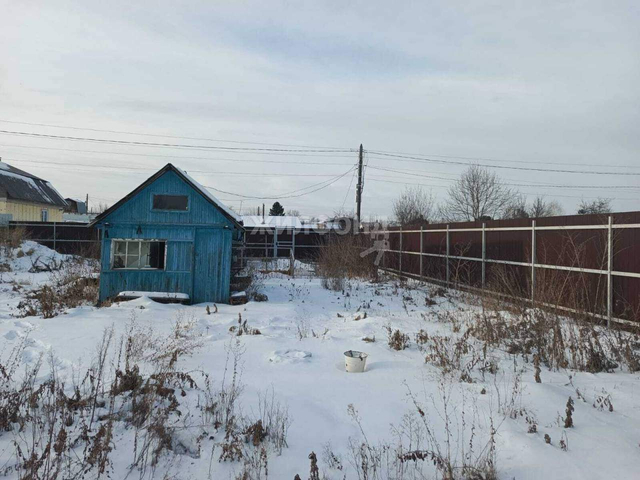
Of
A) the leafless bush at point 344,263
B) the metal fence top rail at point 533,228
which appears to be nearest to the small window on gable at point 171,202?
the leafless bush at point 344,263

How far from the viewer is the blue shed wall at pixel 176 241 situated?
37.0 ft

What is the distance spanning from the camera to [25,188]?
31.3m

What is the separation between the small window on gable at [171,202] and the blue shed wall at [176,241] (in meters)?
0.11

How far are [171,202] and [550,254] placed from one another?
9715 mm

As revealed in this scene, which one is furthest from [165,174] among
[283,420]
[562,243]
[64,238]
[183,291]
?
[64,238]

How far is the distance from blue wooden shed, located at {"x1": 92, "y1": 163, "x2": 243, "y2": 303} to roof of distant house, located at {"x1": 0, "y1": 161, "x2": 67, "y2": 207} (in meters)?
23.4

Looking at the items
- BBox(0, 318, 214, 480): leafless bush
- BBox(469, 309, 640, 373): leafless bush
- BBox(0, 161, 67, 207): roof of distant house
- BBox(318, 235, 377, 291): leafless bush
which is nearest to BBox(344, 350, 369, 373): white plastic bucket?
BBox(0, 318, 214, 480): leafless bush

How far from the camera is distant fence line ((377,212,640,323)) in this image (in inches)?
288

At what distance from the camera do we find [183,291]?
11383 millimetres

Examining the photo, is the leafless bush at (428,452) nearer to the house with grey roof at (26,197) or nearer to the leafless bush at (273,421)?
the leafless bush at (273,421)

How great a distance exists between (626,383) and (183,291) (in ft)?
32.5

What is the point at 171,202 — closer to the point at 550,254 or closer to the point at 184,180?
the point at 184,180

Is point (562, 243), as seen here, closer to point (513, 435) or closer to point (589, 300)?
point (589, 300)

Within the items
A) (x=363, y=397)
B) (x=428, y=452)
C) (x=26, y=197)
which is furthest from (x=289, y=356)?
(x=26, y=197)
